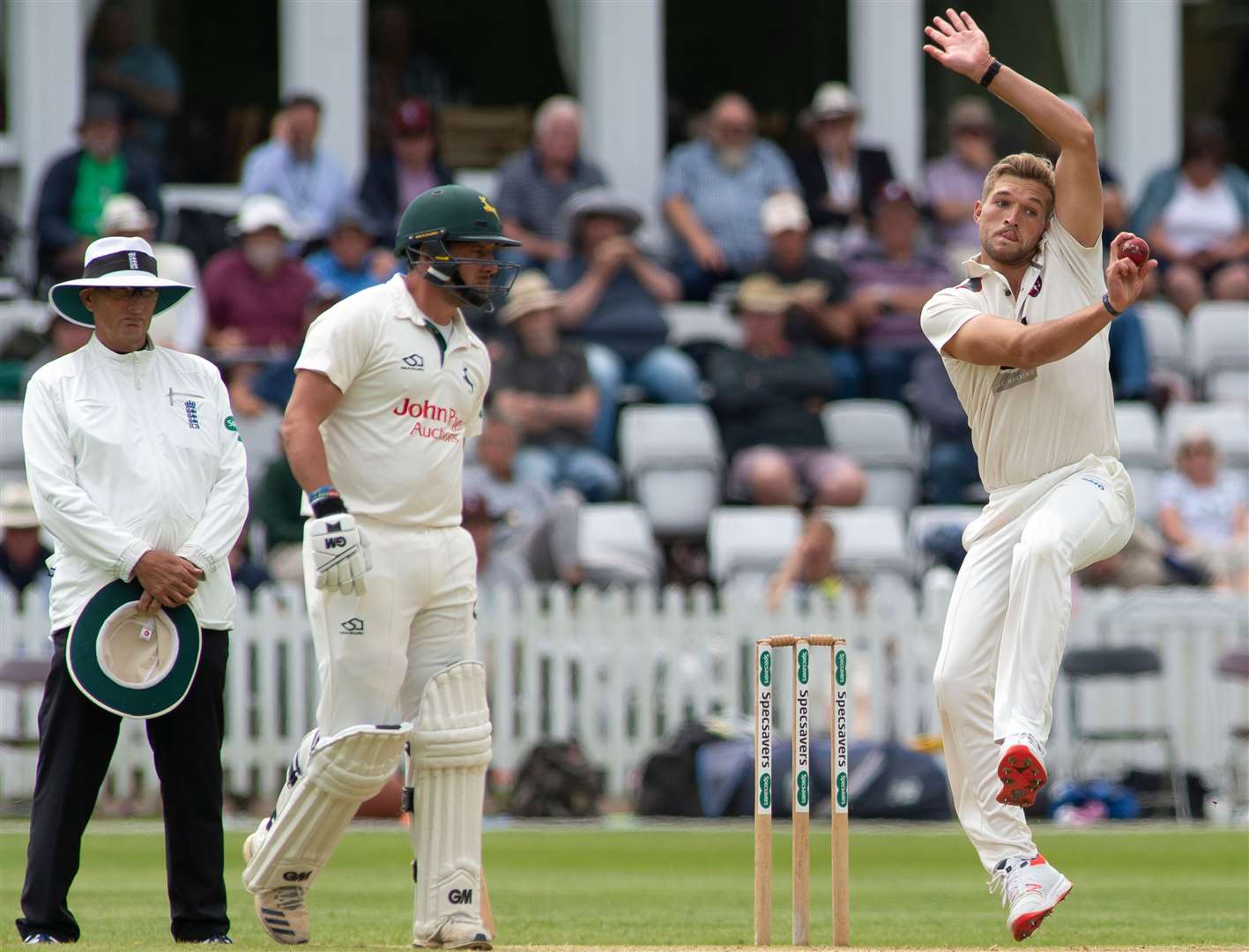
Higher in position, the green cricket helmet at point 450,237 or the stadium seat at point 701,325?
the stadium seat at point 701,325

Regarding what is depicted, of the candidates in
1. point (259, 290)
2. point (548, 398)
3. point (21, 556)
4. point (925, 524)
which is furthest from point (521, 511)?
point (21, 556)

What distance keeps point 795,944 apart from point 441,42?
1249 cm

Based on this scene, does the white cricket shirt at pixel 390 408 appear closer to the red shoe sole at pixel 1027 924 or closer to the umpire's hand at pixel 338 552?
the umpire's hand at pixel 338 552

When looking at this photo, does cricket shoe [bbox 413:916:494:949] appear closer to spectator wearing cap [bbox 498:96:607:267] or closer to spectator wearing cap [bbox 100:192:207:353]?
spectator wearing cap [bbox 100:192:207:353]

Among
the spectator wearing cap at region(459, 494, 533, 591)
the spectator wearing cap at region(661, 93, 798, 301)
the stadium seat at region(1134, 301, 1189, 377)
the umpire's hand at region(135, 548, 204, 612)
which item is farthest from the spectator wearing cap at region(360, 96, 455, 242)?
the umpire's hand at region(135, 548, 204, 612)

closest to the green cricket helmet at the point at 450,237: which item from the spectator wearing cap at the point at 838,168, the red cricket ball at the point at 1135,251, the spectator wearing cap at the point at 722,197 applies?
the red cricket ball at the point at 1135,251

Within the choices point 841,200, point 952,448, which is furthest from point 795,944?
point 841,200

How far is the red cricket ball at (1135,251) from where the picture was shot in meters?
6.55

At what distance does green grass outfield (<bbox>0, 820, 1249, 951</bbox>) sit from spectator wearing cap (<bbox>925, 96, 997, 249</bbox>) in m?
5.43

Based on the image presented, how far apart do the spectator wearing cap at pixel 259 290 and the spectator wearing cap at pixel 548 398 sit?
1261 mm

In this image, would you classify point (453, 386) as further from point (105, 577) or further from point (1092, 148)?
point (1092, 148)

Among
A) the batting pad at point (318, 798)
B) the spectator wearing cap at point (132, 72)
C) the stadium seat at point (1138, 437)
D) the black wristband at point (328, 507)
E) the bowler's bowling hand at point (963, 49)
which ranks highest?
the spectator wearing cap at point (132, 72)

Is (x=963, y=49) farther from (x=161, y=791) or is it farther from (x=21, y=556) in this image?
(x=21, y=556)

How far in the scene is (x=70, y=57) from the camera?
1589 cm
